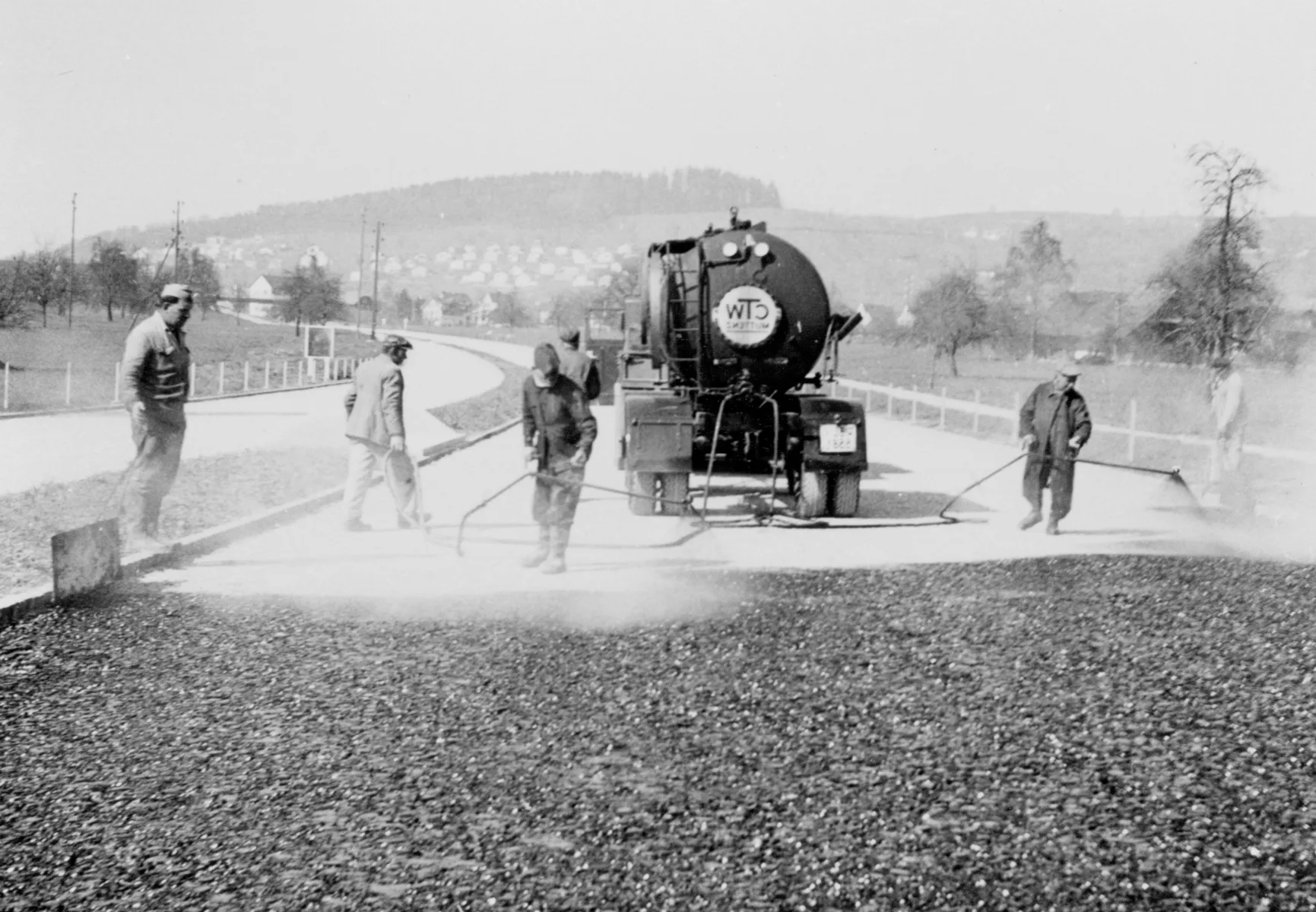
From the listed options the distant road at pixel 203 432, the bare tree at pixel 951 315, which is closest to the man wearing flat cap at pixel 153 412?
the distant road at pixel 203 432

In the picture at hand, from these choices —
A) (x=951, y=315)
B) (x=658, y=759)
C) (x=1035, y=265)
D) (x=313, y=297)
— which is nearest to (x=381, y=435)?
(x=658, y=759)

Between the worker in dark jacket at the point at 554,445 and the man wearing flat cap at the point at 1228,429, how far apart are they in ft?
28.3

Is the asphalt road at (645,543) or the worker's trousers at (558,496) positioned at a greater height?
the worker's trousers at (558,496)

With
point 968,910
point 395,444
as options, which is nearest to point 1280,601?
point 968,910

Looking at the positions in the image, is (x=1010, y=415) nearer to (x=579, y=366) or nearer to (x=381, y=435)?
(x=579, y=366)

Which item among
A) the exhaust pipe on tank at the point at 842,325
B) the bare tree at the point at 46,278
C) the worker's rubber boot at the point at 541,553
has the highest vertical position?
the bare tree at the point at 46,278

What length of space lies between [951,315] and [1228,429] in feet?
165

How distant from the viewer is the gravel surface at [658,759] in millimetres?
4355

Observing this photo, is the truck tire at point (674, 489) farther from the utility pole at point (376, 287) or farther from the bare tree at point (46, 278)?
the utility pole at point (376, 287)

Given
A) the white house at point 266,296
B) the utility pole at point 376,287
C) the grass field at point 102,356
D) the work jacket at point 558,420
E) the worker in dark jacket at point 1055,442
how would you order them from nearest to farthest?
the work jacket at point 558,420 < the worker in dark jacket at point 1055,442 < the grass field at point 102,356 < the utility pole at point 376,287 < the white house at point 266,296

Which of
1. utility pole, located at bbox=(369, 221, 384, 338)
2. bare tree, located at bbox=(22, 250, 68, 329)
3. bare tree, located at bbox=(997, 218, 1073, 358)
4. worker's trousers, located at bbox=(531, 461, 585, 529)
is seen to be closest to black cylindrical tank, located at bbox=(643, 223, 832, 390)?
worker's trousers, located at bbox=(531, 461, 585, 529)

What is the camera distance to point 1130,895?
14.0ft

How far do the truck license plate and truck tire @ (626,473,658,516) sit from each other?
1.77m

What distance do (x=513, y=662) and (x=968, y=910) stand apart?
3.53m
